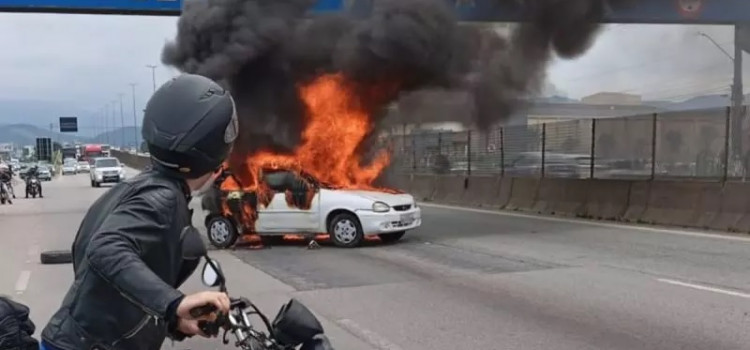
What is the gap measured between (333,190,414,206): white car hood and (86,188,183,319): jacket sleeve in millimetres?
10717

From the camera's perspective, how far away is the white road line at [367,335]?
617cm

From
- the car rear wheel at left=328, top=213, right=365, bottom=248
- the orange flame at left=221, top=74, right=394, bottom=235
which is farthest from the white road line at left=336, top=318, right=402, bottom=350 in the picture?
the orange flame at left=221, top=74, right=394, bottom=235

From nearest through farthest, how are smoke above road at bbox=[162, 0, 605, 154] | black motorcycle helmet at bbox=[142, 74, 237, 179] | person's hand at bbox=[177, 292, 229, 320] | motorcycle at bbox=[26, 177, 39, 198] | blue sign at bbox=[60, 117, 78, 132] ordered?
person's hand at bbox=[177, 292, 229, 320]
black motorcycle helmet at bbox=[142, 74, 237, 179]
smoke above road at bbox=[162, 0, 605, 154]
motorcycle at bbox=[26, 177, 39, 198]
blue sign at bbox=[60, 117, 78, 132]

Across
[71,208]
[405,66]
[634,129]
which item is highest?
[405,66]

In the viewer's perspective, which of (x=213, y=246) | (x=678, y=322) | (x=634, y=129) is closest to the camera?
(x=678, y=322)

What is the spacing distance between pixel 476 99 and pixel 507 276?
10.2 m

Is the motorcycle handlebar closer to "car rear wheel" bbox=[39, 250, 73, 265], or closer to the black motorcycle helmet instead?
the black motorcycle helmet

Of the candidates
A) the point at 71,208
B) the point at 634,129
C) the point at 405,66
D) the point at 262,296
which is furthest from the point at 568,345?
the point at 71,208

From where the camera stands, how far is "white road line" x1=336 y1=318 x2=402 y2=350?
20.2ft

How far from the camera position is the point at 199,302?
1763 mm

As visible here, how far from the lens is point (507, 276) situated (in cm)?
938

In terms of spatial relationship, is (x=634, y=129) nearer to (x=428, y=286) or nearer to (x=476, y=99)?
(x=476, y=99)

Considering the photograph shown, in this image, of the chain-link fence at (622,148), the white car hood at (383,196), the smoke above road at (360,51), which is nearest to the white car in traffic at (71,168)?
the chain-link fence at (622,148)

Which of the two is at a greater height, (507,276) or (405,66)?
(405,66)
